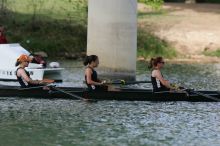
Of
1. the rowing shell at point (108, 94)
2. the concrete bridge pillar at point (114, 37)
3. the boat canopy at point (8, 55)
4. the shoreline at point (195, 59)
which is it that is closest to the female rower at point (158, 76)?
the rowing shell at point (108, 94)

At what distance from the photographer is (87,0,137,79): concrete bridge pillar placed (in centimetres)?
2556

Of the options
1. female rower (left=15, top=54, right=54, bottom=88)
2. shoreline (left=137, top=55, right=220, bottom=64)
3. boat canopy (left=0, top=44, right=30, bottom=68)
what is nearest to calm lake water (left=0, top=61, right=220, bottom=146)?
female rower (left=15, top=54, right=54, bottom=88)

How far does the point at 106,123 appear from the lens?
17.9m

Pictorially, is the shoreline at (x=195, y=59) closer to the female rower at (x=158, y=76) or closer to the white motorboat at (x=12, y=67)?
the white motorboat at (x=12, y=67)

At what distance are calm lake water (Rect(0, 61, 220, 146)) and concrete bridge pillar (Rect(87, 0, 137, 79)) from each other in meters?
5.21

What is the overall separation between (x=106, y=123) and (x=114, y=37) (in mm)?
8306

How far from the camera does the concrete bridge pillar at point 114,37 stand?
83.9ft

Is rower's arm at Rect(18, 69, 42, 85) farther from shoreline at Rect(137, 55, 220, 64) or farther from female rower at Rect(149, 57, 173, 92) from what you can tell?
shoreline at Rect(137, 55, 220, 64)

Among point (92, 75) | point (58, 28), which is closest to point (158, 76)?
point (92, 75)

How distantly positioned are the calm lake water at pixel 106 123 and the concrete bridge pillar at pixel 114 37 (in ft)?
17.1

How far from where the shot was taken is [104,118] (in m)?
18.5

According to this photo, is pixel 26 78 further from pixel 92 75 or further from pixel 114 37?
pixel 114 37

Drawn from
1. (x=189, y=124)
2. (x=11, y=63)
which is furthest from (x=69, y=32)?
(x=189, y=124)

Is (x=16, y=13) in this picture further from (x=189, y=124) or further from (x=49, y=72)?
(x=189, y=124)
